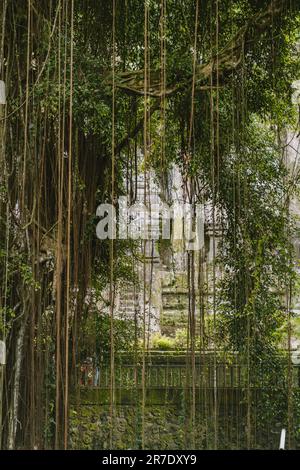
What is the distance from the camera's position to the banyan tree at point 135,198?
181 inches

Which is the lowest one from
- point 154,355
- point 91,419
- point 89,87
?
point 91,419

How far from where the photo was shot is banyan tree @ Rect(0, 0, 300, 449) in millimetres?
4594

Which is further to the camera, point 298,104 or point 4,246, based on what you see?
point 298,104

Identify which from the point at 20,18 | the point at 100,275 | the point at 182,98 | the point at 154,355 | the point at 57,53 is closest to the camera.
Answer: the point at 57,53

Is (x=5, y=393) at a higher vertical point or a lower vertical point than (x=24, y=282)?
lower

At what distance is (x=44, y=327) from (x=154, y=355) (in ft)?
8.15

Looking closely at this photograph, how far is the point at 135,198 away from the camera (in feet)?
18.5
